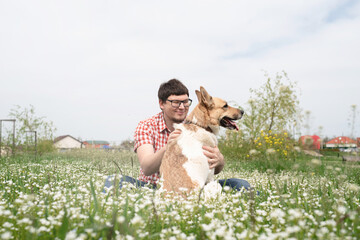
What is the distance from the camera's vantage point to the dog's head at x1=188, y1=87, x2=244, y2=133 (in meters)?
4.55

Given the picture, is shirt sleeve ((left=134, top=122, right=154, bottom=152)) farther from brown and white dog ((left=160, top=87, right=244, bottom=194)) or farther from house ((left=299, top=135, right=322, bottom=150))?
house ((left=299, top=135, right=322, bottom=150))

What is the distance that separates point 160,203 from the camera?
9.10 ft

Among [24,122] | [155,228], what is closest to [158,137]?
[155,228]

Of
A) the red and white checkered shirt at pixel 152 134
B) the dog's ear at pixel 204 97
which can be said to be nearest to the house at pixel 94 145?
the red and white checkered shirt at pixel 152 134

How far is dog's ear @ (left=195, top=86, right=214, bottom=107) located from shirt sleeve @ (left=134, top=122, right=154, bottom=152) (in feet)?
4.29

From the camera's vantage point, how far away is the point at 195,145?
162 inches

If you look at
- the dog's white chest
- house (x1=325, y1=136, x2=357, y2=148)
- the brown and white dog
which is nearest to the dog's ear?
the brown and white dog

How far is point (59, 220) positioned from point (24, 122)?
67.9ft

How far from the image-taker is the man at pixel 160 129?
4836mm

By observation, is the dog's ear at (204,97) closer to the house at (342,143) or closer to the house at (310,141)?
the house at (310,141)

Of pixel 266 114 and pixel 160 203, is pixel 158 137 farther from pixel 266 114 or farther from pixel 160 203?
pixel 266 114

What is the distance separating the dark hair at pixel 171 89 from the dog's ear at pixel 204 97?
0.63 meters

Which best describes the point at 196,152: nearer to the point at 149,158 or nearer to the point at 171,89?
the point at 149,158

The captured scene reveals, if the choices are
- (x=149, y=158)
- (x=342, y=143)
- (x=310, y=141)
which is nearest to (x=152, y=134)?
(x=149, y=158)
